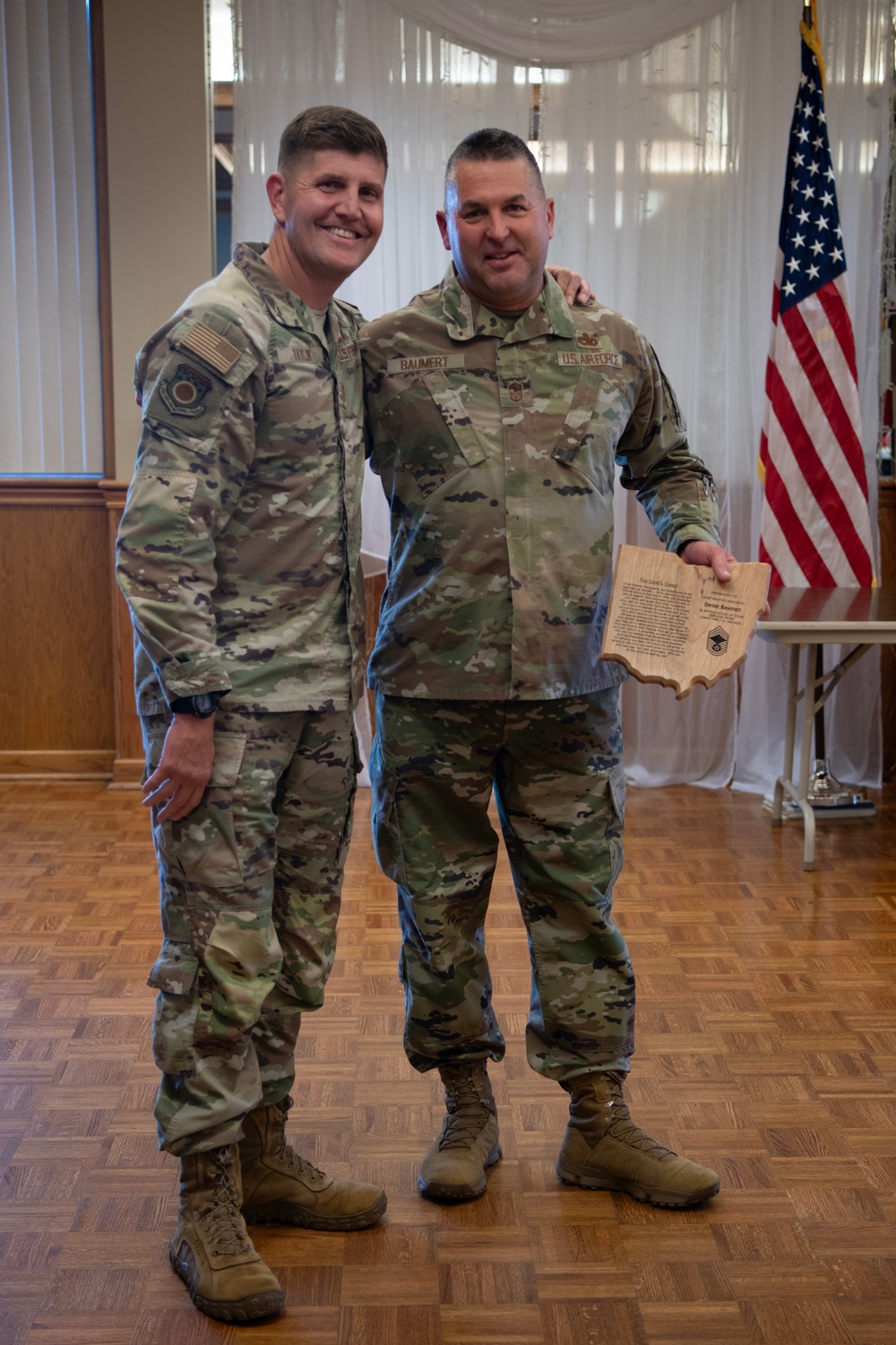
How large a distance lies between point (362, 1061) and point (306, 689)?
1.05m

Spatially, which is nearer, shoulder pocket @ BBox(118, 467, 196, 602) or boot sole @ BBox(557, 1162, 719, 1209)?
shoulder pocket @ BBox(118, 467, 196, 602)

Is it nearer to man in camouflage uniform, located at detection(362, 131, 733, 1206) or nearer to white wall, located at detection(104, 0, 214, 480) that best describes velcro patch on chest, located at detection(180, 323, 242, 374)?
man in camouflage uniform, located at detection(362, 131, 733, 1206)

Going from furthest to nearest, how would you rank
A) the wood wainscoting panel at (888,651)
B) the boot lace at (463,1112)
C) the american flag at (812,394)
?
the wood wainscoting panel at (888,651) → the american flag at (812,394) → the boot lace at (463,1112)

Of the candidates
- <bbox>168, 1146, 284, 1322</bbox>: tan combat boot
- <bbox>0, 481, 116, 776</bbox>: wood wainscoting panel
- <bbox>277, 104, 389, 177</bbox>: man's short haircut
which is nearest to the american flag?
<bbox>0, 481, 116, 776</bbox>: wood wainscoting panel

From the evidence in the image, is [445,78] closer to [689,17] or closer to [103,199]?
[689,17]

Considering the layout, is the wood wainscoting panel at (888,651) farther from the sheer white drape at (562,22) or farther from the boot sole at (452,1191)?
the boot sole at (452,1191)

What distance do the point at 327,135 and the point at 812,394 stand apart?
9.65ft

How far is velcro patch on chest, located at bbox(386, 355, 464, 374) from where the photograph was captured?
196 cm

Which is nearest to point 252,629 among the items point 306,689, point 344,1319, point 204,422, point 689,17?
point 306,689

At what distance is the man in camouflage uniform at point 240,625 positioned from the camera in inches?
65.6

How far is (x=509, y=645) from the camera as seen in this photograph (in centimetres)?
195

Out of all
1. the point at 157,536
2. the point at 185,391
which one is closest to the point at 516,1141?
the point at 157,536

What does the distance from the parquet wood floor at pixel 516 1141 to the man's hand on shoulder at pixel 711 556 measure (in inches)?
38.3

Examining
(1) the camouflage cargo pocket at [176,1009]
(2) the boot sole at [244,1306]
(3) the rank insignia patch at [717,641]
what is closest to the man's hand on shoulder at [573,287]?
(3) the rank insignia patch at [717,641]
